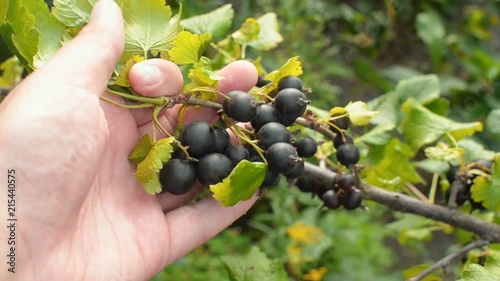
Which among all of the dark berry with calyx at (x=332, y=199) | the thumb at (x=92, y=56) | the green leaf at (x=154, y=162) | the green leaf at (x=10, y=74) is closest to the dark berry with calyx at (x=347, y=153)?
the dark berry with calyx at (x=332, y=199)

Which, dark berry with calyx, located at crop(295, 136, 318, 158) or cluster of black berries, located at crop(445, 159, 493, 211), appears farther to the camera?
cluster of black berries, located at crop(445, 159, 493, 211)

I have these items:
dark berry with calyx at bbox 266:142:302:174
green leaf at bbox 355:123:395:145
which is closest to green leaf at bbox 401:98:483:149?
green leaf at bbox 355:123:395:145

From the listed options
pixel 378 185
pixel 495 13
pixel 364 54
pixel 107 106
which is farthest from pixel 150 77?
pixel 495 13

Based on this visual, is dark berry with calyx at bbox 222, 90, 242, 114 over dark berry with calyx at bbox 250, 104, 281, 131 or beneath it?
over

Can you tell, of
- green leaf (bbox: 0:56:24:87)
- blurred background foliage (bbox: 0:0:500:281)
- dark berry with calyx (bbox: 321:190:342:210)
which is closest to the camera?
dark berry with calyx (bbox: 321:190:342:210)

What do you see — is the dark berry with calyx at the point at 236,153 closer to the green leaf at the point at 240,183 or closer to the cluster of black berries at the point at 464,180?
the green leaf at the point at 240,183

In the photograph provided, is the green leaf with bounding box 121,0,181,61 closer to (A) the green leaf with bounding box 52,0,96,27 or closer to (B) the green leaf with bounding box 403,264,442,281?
(A) the green leaf with bounding box 52,0,96,27
